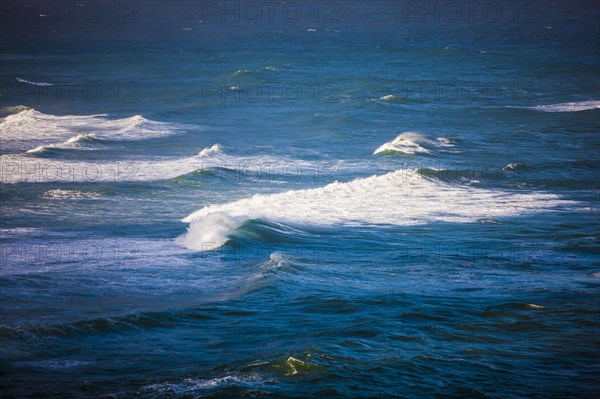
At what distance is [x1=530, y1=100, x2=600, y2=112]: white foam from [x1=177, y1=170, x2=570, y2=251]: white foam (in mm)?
18358

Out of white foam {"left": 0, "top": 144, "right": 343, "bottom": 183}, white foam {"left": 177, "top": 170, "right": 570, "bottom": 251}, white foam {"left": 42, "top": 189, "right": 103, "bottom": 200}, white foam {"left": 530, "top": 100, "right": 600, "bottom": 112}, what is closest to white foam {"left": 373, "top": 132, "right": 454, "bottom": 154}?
white foam {"left": 0, "top": 144, "right": 343, "bottom": 183}

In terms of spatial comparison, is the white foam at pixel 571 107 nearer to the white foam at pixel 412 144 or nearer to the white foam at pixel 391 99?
the white foam at pixel 391 99

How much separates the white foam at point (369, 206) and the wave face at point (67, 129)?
1256 cm

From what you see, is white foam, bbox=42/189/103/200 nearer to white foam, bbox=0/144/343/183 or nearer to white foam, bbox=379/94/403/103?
white foam, bbox=0/144/343/183

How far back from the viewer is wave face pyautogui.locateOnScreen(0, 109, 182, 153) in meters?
33.9

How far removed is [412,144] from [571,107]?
45.1 ft

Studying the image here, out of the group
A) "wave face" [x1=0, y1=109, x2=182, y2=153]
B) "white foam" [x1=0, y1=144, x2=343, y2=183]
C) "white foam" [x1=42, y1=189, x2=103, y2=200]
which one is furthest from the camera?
"wave face" [x1=0, y1=109, x2=182, y2=153]

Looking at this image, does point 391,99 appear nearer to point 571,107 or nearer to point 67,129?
point 571,107

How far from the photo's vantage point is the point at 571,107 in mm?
42469

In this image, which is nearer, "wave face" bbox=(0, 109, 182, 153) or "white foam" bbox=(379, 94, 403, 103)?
"wave face" bbox=(0, 109, 182, 153)

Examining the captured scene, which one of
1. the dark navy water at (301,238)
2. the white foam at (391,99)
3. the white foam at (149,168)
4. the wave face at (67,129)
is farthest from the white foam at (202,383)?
the white foam at (391,99)

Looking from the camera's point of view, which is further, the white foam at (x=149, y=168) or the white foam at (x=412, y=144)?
the white foam at (x=412, y=144)

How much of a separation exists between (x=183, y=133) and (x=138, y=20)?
88704 millimetres

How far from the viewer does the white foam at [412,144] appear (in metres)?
31.7
